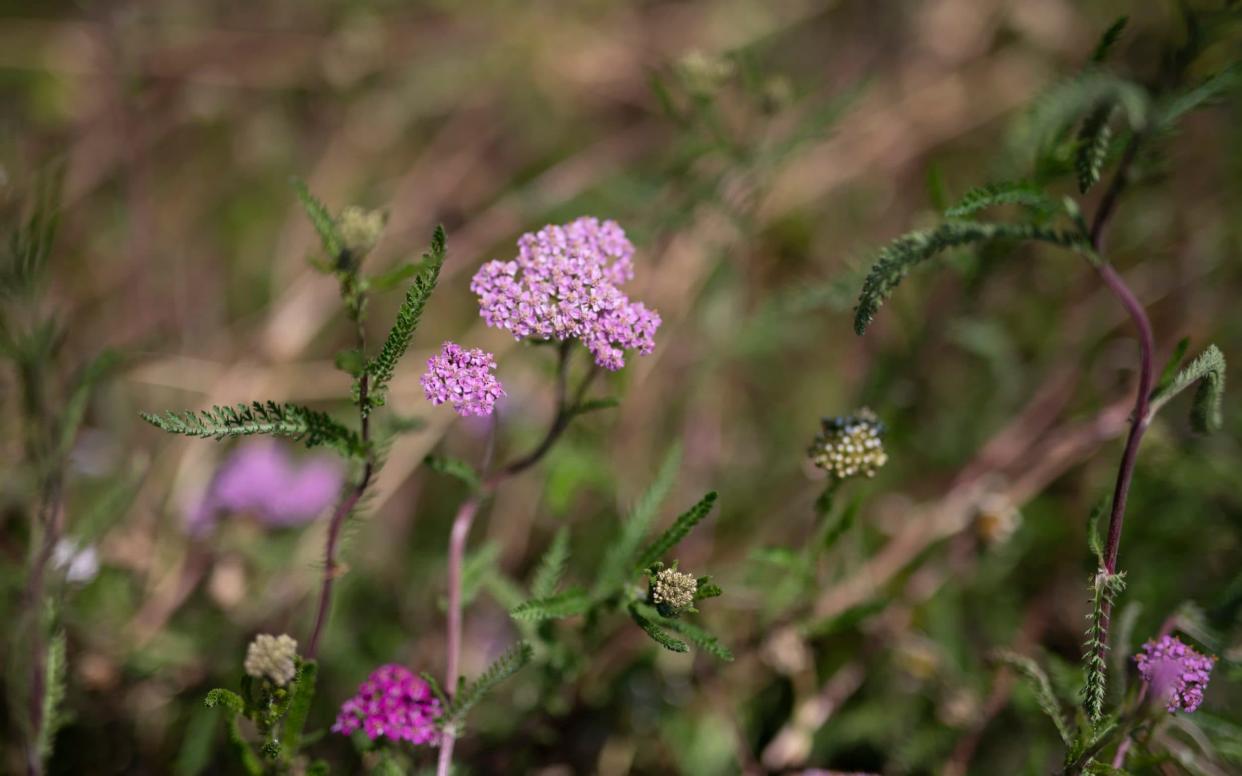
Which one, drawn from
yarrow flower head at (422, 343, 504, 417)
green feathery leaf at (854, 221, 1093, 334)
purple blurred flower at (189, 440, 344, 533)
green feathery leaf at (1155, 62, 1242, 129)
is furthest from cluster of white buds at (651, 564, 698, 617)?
purple blurred flower at (189, 440, 344, 533)

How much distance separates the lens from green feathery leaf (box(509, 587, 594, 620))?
2.45 meters

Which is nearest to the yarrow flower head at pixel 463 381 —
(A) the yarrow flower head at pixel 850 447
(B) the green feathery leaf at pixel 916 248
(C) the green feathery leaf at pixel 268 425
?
(C) the green feathery leaf at pixel 268 425

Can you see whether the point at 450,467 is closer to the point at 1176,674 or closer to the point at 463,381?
the point at 463,381

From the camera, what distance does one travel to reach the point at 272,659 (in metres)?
2.38

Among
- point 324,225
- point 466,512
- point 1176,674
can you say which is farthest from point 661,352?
point 1176,674

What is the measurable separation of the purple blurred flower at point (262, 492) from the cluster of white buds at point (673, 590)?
7.33 feet

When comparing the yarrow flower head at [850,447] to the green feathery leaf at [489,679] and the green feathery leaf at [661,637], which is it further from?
the green feathery leaf at [489,679]

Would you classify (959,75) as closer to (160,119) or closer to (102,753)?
(160,119)

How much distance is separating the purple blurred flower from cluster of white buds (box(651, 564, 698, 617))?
2234 mm

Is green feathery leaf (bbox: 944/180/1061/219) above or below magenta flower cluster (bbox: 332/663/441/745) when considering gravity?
above

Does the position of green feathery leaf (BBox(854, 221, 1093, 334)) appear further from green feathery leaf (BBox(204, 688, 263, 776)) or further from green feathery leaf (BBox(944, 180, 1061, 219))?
green feathery leaf (BBox(204, 688, 263, 776))

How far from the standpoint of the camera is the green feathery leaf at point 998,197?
228 cm

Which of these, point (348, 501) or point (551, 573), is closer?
point (348, 501)

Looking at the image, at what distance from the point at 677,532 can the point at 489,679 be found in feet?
2.16
